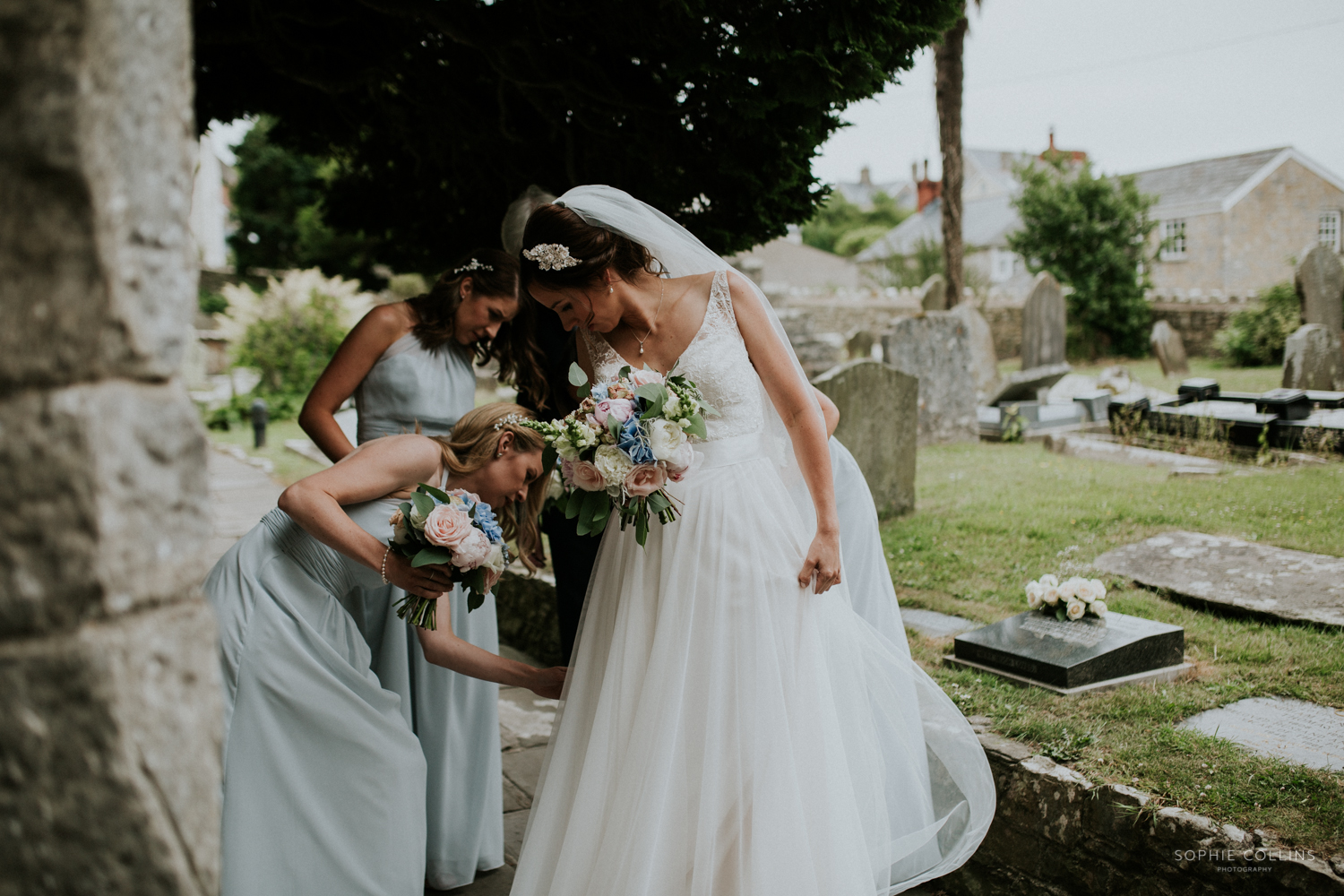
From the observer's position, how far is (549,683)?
10.2 feet

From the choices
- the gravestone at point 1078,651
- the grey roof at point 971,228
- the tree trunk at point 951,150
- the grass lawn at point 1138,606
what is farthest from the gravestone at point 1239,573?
the grey roof at point 971,228

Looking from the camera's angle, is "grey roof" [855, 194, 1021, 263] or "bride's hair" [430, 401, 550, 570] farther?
"grey roof" [855, 194, 1021, 263]

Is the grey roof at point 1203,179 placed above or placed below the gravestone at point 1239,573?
above

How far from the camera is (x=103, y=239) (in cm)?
110

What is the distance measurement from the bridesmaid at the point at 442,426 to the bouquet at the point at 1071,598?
251cm

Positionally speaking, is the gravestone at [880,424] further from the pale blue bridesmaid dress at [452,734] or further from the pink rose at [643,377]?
the pink rose at [643,377]

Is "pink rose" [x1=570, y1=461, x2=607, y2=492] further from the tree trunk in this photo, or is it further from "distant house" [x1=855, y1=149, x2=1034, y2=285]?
"distant house" [x1=855, y1=149, x2=1034, y2=285]

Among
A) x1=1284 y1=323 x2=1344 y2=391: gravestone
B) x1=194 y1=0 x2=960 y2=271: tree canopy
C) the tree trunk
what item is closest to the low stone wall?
x1=194 y1=0 x2=960 y2=271: tree canopy

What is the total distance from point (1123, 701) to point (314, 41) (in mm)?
4946

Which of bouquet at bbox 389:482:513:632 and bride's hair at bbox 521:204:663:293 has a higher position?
bride's hair at bbox 521:204:663:293

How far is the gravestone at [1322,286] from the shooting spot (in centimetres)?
1684

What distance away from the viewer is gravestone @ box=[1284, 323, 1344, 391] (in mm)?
12734

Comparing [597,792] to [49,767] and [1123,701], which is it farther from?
[1123,701]

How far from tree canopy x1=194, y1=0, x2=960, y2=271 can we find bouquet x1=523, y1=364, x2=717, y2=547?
150 centimetres
